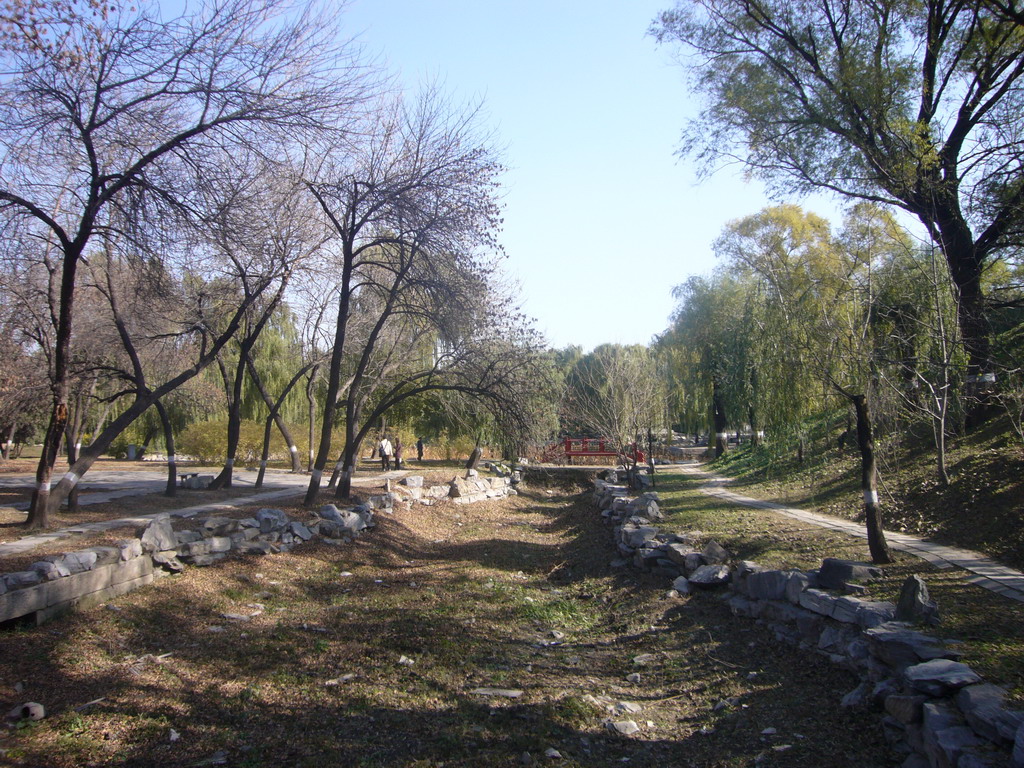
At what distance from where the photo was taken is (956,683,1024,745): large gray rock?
3527mm

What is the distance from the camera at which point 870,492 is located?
24.0 feet

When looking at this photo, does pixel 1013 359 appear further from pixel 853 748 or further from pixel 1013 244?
pixel 853 748

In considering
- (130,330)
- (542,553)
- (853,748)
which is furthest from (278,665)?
(130,330)

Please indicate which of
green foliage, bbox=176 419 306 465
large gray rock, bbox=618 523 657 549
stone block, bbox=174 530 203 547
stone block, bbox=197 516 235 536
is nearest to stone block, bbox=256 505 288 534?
stone block, bbox=197 516 235 536

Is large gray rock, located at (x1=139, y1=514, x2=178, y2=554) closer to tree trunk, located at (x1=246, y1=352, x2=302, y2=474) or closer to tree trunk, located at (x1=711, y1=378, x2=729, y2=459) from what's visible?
tree trunk, located at (x1=246, y1=352, x2=302, y2=474)

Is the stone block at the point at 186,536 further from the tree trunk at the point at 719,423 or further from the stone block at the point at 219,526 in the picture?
the tree trunk at the point at 719,423

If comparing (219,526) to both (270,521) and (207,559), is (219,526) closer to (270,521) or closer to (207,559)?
(207,559)

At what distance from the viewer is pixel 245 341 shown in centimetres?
1396

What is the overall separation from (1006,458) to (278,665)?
31.6ft

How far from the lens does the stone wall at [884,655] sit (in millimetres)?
3672

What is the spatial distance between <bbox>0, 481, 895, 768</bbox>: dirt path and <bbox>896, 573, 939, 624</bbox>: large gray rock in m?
0.64

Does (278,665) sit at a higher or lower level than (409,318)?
lower

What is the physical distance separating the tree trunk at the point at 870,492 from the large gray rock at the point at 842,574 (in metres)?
0.57

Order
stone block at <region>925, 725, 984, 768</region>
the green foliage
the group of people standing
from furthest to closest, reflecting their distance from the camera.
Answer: the green foliage, the group of people standing, stone block at <region>925, 725, 984, 768</region>
